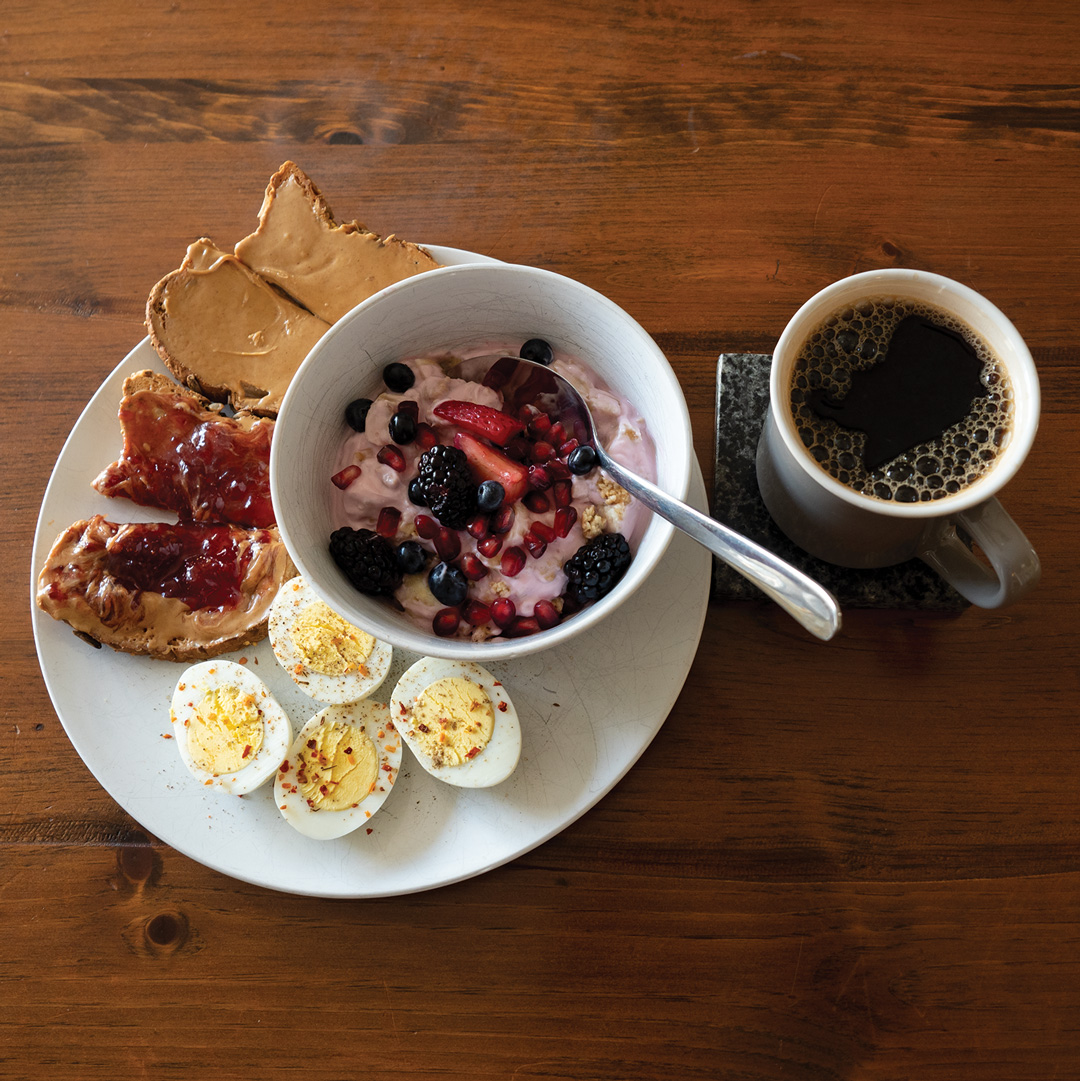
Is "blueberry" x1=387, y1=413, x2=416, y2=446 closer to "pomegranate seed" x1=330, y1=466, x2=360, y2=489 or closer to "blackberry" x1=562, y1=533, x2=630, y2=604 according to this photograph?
"pomegranate seed" x1=330, y1=466, x2=360, y2=489

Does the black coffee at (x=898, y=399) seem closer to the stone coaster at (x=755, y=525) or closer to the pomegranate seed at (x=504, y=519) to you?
the stone coaster at (x=755, y=525)

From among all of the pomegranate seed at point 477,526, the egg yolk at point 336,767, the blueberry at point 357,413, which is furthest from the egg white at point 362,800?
the blueberry at point 357,413

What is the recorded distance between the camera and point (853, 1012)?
165cm

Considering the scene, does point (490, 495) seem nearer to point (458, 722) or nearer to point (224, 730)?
point (458, 722)

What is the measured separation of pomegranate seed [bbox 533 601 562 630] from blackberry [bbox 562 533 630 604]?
51 mm

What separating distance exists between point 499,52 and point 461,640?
4.73 feet

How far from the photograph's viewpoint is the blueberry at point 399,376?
4.95 feet

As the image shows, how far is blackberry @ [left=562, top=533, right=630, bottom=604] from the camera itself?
1.39 meters

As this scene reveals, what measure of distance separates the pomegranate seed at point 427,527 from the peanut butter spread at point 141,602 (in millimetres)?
380

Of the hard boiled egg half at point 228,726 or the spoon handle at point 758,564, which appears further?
the hard boiled egg half at point 228,726

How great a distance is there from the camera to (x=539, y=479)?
145cm

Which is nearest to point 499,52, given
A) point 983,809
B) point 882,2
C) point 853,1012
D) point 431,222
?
point 431,222

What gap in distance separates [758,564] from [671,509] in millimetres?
174

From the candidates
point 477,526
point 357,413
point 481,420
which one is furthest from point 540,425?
point 357,413
